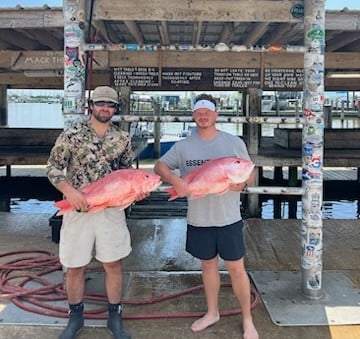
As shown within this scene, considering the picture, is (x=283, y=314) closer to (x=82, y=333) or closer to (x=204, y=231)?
(x=204, y=231)

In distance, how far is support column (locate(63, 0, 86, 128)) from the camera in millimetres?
3592

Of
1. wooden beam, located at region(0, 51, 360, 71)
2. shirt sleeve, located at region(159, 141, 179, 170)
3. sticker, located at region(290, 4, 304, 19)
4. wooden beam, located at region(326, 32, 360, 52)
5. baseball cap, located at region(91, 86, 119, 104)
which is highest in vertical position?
wooden beam, located at region(326, 32, 360, 52)

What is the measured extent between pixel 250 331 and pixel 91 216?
128cm

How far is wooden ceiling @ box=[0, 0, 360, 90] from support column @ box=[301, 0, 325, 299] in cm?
19

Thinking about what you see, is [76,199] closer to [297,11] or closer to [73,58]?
[73,58]

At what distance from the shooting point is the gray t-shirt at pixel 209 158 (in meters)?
3.00

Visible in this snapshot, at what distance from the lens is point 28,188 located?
11664 mm

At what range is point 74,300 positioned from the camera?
3010 mm

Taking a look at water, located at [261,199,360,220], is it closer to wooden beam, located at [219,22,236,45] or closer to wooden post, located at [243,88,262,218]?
wooden post, located at [243,88,262,218]

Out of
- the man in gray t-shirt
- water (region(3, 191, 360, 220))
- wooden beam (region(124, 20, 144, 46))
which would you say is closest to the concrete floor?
the man in gray t-shirt

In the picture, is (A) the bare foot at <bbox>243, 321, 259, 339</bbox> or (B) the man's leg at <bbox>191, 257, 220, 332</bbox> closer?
(A) the bare foot at <bbox>243, 321, 259, 339</bbox>

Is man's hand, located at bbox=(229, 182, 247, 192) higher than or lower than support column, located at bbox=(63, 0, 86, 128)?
lower

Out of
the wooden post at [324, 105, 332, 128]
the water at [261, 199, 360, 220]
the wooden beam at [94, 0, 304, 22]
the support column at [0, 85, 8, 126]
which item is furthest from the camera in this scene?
the wooden post at [324, 105, 332, 128]

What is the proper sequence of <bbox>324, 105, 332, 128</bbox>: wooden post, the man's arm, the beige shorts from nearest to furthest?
the man's arm → the beige shorts → <bbox>324, 105, 332, 128</bbox>: wooden post
